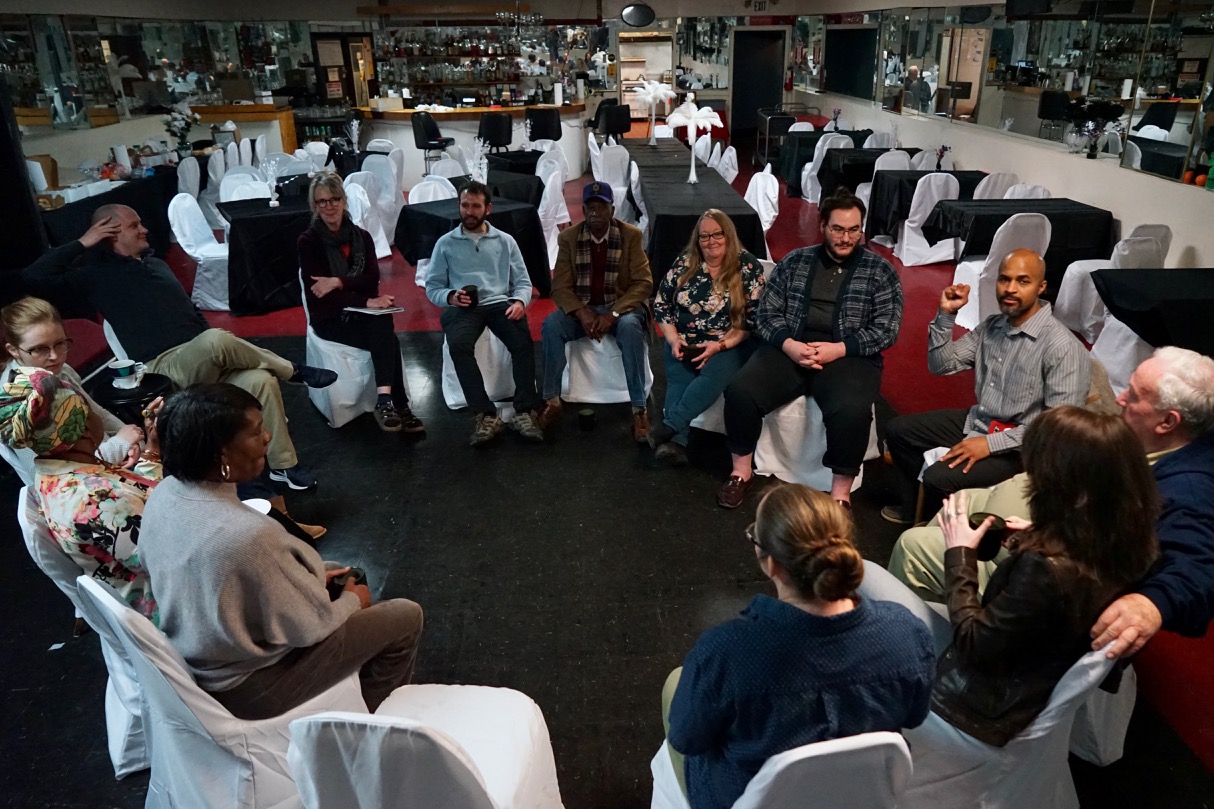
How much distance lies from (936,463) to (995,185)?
487cm

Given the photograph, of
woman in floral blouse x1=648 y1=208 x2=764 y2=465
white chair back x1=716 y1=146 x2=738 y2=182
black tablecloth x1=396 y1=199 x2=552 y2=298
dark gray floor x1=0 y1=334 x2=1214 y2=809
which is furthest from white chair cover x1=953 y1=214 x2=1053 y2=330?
white chair back x1=716 y1=146 x2=738 y2=182

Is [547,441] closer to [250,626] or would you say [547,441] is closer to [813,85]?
[250,626]

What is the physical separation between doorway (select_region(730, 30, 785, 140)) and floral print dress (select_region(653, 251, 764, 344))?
11.5m

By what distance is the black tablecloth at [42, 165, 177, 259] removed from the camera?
5.52m

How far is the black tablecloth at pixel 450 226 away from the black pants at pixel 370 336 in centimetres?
150

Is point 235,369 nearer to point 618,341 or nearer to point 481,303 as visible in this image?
point 481,303

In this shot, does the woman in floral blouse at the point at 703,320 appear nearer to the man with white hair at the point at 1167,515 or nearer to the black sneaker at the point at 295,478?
the man with white hair at the point at 1167,515

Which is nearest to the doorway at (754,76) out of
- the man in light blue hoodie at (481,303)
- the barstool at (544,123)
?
the barstool at (544,123)

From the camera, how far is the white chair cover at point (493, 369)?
397 cm

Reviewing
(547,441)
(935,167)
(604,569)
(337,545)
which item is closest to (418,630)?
(604,569)

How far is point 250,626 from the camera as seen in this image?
160 cm

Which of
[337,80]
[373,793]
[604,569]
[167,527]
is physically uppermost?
[337,80]

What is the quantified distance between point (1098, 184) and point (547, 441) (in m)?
4.61

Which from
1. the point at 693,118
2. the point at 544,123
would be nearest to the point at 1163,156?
the point at 693,118
